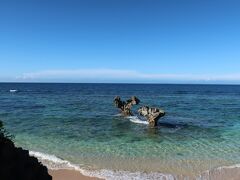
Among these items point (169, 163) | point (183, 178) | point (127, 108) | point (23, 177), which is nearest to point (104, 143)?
point (169, 163)

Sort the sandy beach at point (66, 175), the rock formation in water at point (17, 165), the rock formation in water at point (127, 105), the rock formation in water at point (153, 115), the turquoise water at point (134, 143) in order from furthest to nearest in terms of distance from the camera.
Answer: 1. the rock formation in water at point (127, 105)
2. the rock formation in water at point (153, 115)
3. the turquoise water at point (134, 143)
4. the sandy beach at point (66, 175)
5. the rock formation in water at point (17, 165)

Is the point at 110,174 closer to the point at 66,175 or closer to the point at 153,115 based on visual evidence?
the point at 66,175

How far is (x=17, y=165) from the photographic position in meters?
9.47

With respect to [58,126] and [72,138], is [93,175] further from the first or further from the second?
[58,126]

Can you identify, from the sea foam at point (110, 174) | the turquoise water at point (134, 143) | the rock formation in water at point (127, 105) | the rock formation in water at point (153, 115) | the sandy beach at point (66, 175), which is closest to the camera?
the sandy beach at point (66, 175)

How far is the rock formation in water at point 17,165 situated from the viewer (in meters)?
9.06

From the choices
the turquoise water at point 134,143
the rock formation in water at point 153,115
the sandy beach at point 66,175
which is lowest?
the sandy beach at point 66,175

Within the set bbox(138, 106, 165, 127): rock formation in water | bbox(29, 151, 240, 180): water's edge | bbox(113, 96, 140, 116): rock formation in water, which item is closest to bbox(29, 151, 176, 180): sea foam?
bbox(29, 151, 240, 180): water's edge

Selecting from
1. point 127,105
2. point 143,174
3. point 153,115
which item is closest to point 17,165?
point 143,174

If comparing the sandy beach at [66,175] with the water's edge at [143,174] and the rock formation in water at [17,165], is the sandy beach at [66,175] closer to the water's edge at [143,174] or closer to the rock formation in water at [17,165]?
the water's edge at [143,174]

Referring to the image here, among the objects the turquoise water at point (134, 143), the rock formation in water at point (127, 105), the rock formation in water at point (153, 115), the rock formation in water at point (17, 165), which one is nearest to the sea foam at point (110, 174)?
the turquoise water at point (134, 143)

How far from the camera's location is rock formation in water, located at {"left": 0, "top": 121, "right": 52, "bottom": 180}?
357 inches

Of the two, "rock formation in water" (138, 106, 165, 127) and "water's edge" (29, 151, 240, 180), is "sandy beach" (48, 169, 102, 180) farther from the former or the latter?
"rock formation in water" (138, 106, 165, 127)

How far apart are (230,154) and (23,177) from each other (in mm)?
16220
